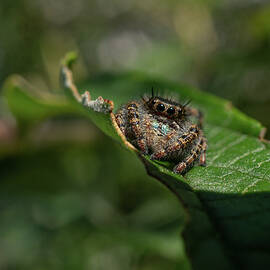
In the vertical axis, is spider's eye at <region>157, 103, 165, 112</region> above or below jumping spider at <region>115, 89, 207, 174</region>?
above

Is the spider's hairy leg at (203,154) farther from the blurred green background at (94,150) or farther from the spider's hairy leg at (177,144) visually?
the blurred green background at (94,150)

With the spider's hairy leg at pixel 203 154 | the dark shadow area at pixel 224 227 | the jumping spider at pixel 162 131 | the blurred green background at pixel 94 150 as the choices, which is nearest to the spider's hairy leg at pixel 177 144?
the jumping spider at pixel 162 131

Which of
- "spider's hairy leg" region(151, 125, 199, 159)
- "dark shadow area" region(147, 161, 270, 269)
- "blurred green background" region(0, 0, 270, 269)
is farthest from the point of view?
"blurred green background" region(0, 0, 270, 269)

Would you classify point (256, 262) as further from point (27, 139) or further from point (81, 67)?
point (81, 67)

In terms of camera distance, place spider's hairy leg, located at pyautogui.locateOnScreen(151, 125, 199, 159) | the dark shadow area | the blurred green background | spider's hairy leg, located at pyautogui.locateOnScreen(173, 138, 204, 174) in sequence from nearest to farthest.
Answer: the dark shadow area, spider's hairy leg, located at pyautogui.locateOnScreen(173, 138, 204, 174), spider's hairy leg, located at pyautogui.locateOnScreen(151, 125, 199, 159), the blurred green background

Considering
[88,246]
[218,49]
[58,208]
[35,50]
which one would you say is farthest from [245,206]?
[35,50]

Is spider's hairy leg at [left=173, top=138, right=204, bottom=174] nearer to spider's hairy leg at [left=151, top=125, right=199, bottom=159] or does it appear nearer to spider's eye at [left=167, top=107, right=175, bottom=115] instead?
spider's hairy leg at [left=151, top=125, right=199, bottom=159]

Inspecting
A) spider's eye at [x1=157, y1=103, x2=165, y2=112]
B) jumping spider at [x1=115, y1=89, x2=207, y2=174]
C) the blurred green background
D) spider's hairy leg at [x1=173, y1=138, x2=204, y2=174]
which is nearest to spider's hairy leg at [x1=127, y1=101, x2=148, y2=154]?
jumping spider at [x1=115, y1=89, x2=207, y2=174]
